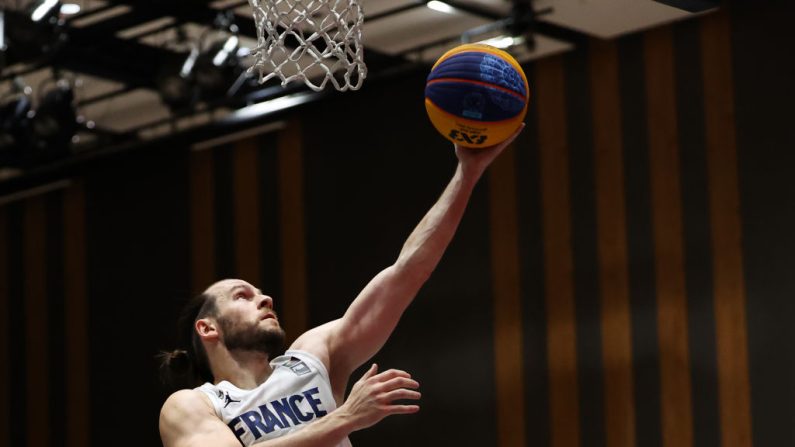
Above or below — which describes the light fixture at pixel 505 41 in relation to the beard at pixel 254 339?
above

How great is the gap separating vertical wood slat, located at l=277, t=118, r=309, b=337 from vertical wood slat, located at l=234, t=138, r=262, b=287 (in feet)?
0.83

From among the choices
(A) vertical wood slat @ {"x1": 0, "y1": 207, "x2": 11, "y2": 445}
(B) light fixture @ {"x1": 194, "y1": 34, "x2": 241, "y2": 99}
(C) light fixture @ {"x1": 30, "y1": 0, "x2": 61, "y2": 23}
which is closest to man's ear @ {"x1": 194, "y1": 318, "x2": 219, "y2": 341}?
(C) light fixture @ {"x1": 30, "y1": 0, "x2": 61, "y2": 23}

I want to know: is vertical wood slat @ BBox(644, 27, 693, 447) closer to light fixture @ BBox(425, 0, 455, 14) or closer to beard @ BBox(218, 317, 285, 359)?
light fixture @ BBox(425, 0, 455, 14)

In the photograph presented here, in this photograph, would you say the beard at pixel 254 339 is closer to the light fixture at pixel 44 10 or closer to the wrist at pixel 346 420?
the wrist at pixel 346 420

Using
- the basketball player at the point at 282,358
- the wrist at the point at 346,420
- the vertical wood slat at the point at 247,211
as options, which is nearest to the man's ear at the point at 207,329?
the basketball player at the point at 282,358

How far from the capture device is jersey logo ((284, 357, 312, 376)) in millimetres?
4492

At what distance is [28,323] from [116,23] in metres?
3.81

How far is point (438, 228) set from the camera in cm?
440

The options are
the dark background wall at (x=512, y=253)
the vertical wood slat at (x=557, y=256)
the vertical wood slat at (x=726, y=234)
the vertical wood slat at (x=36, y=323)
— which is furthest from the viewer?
the vertical wood slat at (x=36, y=323)

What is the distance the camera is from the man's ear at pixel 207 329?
4695 millimetres

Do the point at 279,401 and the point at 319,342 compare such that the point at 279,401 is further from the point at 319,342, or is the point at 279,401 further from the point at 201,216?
the point at 201,216

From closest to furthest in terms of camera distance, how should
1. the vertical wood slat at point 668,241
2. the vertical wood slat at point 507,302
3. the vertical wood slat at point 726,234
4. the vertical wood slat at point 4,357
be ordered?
the vertical wood slat at point 726,234 → the vertical wood slat at point 668,241 → the vertical wood slat at point 507,302 → the vertical wood slat at point 4,357

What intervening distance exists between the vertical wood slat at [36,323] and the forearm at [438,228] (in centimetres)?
800

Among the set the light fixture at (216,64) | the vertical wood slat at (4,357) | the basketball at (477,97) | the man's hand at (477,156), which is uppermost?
the light fixture at (216,64)
